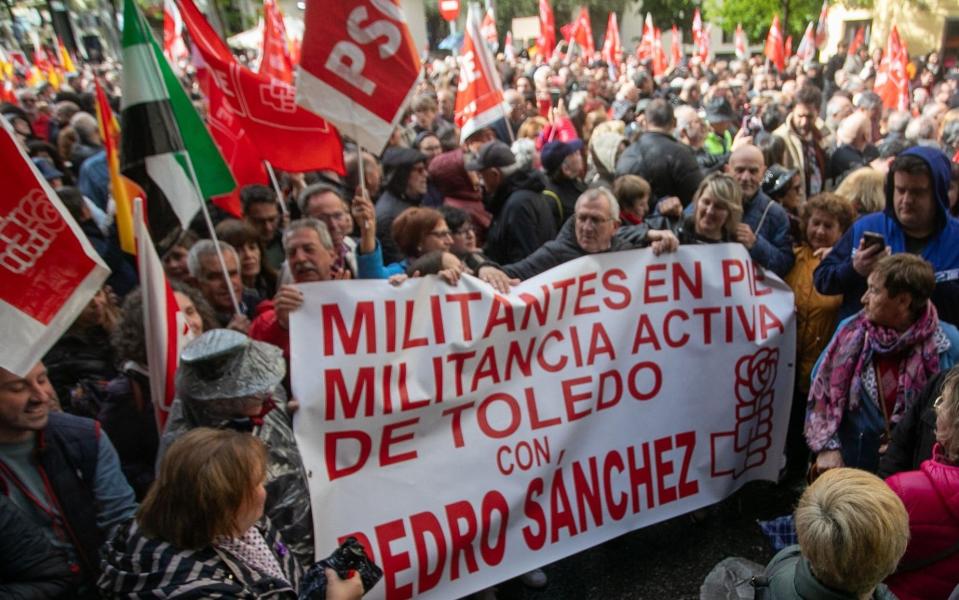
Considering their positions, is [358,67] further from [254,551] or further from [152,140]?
[254,551]

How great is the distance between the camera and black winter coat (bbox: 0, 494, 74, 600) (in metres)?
1.95

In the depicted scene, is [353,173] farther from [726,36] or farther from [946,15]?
[726,36]

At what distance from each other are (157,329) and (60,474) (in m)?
0.59

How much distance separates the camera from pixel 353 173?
5.93 m

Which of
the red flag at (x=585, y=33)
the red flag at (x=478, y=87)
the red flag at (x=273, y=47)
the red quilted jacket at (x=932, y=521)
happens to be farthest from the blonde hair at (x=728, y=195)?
the red flag at (x=585, y=33)

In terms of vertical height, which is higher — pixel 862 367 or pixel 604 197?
pixel 604 197

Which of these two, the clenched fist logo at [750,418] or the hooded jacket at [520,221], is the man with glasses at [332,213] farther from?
the clenched fist logo at [750,418]

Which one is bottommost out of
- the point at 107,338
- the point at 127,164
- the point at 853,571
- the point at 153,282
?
the point at 853,571

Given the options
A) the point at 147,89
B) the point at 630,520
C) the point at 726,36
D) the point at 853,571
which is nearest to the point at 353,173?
the point at 147,89

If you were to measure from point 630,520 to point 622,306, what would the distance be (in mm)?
962

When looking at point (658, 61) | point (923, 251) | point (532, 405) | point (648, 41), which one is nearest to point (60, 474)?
point (532, 405)

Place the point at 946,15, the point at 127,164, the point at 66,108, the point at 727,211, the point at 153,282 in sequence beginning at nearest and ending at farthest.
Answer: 1. the point at 153,282
2. the point at 127,164
3. the point at 727,211
4. the point at 66,108
5. the point at 946,15

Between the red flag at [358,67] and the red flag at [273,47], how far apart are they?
105 inches

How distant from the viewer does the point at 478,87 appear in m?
6.33
